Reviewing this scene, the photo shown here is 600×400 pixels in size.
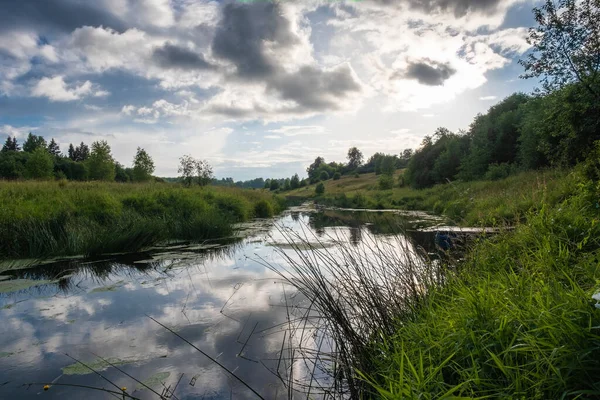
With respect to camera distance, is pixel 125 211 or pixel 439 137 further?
pixel 439 137

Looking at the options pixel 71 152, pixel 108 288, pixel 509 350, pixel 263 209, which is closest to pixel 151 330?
pixel 108 288

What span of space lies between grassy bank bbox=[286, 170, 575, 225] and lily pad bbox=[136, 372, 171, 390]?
5129 millimetres

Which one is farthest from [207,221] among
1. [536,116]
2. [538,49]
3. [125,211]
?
[536,116]

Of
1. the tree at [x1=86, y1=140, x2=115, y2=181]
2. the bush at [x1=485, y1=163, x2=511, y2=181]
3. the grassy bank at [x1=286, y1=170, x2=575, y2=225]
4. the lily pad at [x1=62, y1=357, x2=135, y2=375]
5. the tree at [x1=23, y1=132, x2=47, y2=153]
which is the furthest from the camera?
the tree at [x1=23, y1=132, x2=47, y2=153]

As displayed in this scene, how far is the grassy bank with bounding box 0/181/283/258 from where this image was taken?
9.37m

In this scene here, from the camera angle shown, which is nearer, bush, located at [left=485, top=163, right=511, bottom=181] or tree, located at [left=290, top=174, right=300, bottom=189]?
bush, located at [left=485, top=163, right=511, bottom=181]

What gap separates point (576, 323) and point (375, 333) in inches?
68.8

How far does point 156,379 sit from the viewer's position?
3547mm

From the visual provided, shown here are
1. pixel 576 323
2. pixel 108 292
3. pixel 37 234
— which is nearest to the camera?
pixel 576 323

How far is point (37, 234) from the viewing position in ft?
30.8

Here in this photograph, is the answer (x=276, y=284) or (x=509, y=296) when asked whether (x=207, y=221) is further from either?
(x=509, y=296)

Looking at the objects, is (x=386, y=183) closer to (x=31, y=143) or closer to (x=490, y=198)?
(x=490, y=198)

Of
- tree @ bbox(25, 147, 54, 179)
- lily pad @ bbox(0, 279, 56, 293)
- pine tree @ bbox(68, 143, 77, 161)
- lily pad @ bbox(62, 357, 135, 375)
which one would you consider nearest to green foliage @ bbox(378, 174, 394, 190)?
tree @ bbox(25, 147, 54, 179)

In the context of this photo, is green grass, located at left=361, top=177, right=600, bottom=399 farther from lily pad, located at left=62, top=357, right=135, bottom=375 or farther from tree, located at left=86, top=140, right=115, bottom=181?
tree, located at left=86, top=140, right=115, bottom=181
